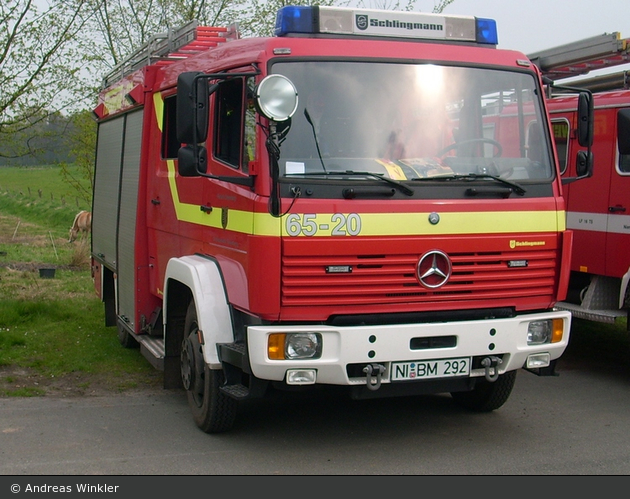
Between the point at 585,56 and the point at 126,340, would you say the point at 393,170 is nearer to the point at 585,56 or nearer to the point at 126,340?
the point at 585,56

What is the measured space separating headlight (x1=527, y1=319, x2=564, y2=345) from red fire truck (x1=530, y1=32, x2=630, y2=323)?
7.54 ft

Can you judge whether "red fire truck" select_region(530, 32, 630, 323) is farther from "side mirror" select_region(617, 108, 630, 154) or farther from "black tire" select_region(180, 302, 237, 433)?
"black tire" select_region(180, 302, 237, 433)

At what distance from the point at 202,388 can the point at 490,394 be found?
7.42 feet

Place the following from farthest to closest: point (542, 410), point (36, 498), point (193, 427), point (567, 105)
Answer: point (567, 105)
point (542, 410)
point (193, 427)
point (36, 498)

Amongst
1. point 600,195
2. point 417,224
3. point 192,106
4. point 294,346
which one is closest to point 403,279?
point 417,224

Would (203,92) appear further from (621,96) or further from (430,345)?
(621,96)

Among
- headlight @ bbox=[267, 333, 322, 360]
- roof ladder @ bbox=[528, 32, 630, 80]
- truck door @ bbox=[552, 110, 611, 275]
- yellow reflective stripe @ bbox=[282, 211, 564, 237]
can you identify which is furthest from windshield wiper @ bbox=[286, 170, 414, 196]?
roof ladder @ bbox=[528, 32, 630, 80]

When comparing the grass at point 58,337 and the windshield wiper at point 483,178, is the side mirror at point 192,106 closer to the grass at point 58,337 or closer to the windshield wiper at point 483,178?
the windshield wiper at point 483,178

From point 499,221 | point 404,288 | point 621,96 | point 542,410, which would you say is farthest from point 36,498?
point 621,96

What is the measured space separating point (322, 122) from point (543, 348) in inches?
83.8

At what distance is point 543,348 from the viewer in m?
5.55

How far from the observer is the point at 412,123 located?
5.40m

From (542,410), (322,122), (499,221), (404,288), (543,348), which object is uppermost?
(322,122)

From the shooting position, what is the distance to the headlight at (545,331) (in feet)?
18.2
